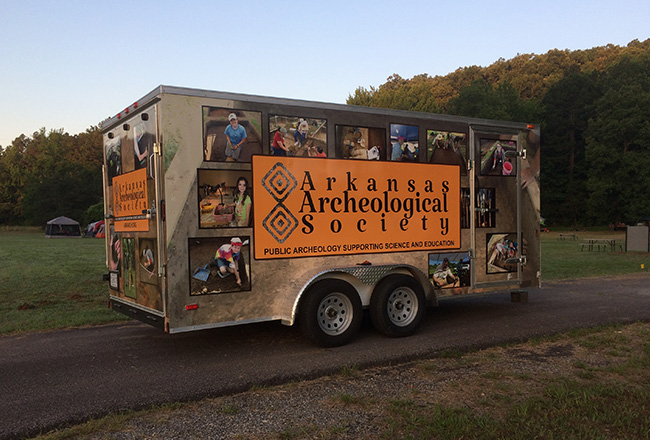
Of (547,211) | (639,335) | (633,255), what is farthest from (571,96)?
(639,335)

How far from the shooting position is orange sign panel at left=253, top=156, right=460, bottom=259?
6.44m

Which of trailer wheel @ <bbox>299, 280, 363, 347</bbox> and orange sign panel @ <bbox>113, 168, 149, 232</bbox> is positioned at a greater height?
orange sign panel @ <bbox>113, 168, 149, 232</bbox>

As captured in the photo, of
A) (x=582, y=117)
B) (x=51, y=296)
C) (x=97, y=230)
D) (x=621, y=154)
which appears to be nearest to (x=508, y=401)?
(x=51, y=296)

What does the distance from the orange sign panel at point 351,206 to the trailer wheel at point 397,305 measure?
497 mm

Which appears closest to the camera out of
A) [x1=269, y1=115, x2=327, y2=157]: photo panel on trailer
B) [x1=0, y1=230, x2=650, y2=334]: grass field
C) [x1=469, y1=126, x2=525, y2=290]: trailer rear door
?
[x1=269, y1=115, x2=327, y2=157]: photo panel on trailer

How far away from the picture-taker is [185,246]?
19.4 feet

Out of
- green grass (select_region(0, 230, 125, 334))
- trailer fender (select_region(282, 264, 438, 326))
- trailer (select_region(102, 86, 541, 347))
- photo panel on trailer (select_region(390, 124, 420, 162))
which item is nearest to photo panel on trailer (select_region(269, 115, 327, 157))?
trailer (select_region(102, 86, 541, 347))

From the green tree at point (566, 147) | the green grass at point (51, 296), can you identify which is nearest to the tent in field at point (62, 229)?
the green grass at point (51, 296)

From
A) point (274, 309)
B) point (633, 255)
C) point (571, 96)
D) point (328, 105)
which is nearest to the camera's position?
point (274, 309)

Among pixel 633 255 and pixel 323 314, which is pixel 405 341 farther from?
pixel 633 255

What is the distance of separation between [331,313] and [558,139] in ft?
201

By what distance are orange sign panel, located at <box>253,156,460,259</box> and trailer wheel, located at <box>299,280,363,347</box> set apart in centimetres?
48

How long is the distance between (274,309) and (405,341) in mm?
1930

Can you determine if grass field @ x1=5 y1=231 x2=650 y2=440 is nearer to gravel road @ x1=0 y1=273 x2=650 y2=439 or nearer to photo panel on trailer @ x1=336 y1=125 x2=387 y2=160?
gravel road @ x1=0 y1=273 x2=650 y2=439
